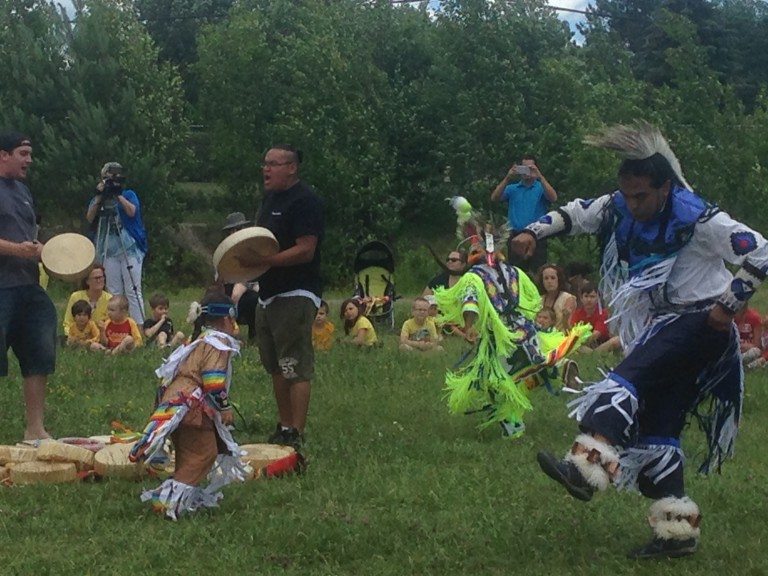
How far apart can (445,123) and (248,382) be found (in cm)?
1603

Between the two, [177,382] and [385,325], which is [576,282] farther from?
[177,382]

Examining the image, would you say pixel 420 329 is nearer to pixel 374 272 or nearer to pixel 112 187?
pixel 374 272

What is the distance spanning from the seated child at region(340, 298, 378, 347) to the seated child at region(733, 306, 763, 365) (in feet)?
11.9

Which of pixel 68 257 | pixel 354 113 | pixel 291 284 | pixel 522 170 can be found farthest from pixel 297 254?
pixel 354 113

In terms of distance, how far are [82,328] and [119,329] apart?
393 millimetres

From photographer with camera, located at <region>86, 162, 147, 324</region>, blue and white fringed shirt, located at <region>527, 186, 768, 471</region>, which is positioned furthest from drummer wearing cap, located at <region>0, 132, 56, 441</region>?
photographer with camera, located at <region>86, 162, 147, 324</region>

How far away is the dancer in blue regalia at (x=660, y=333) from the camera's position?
495 cm

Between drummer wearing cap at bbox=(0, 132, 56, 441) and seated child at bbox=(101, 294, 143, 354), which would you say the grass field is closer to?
drummer wearing cap at bbox=(0, 132, 56, 441)

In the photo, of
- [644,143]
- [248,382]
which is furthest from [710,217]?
[248,382]

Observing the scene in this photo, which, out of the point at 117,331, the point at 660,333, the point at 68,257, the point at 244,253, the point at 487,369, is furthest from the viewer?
the point at 117,331

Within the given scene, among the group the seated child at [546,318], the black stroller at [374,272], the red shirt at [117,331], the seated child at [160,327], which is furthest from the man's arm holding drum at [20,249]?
Result: the black stroller at [374,272]

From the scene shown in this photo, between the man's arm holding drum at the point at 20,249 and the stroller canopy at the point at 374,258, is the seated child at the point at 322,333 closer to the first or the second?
the stroller canopy at the point at 374,258

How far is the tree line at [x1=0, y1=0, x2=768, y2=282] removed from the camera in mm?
22469

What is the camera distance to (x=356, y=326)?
42.3ft
